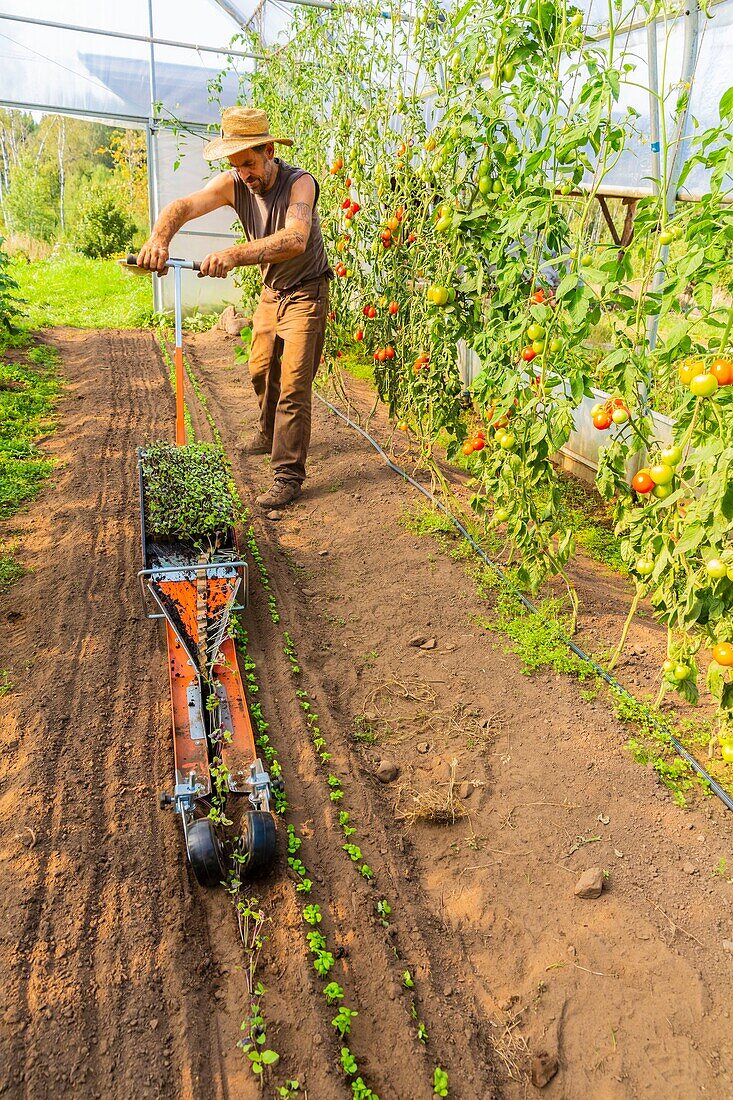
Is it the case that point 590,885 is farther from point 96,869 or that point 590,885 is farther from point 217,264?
point 217,264

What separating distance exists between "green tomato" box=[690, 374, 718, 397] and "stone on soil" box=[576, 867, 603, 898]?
1.54 metres

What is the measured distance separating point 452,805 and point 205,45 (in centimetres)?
975

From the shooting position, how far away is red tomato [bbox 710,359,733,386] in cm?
235

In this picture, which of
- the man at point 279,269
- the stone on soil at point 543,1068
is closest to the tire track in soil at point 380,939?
the stone on soil at point 543,1068

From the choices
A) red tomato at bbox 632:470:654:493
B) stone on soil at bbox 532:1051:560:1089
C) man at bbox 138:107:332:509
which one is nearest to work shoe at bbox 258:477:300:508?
man at bbox 138:107:332:509

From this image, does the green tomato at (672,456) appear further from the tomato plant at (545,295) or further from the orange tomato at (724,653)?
the orange tomato at (724,653)

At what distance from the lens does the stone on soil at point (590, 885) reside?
243cm

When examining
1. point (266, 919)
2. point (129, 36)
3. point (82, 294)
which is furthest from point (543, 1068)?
point (82, 294)

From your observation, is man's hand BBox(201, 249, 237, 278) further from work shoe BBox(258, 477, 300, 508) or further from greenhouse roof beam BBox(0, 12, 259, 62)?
greenhouse roof beam BBox(0, 12, 259, 62)

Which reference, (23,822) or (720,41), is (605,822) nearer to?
(23,822)

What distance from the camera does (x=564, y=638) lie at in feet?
11.9

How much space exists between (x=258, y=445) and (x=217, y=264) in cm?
247

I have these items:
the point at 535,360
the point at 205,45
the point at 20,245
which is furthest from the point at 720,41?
the point at 20,245

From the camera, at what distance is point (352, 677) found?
3432 mm
